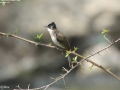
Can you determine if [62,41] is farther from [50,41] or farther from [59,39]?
[50,41]

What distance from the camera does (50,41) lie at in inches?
425

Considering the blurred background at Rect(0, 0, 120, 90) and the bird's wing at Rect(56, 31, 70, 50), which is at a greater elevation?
the blurred background at Rect(0, 0, 120, 90)

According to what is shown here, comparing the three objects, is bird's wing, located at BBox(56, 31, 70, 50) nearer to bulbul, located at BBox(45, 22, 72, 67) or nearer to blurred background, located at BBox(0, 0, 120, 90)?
bulbul, located at BBox(45, 22, 72, 67)

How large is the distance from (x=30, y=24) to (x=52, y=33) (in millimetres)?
5842

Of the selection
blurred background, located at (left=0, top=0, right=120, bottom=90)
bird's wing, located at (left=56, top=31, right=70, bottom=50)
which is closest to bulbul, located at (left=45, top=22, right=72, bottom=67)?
bird's wing, located at (left=56, top=31, right=70, bottom=50)

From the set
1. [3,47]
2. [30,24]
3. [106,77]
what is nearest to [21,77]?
[3,47]

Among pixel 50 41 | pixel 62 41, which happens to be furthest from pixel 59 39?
pixel 50 41

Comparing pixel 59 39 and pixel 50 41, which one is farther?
pixel 50 41

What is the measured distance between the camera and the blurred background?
10320 millimetres

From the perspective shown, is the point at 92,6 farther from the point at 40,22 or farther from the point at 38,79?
the point at 38,79

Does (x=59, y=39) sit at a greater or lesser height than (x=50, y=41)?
lesser

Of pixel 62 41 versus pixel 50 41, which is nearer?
pixel 62 41

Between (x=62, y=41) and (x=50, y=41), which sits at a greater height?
(x=50, y=41)

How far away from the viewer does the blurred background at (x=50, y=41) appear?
33.9ft
